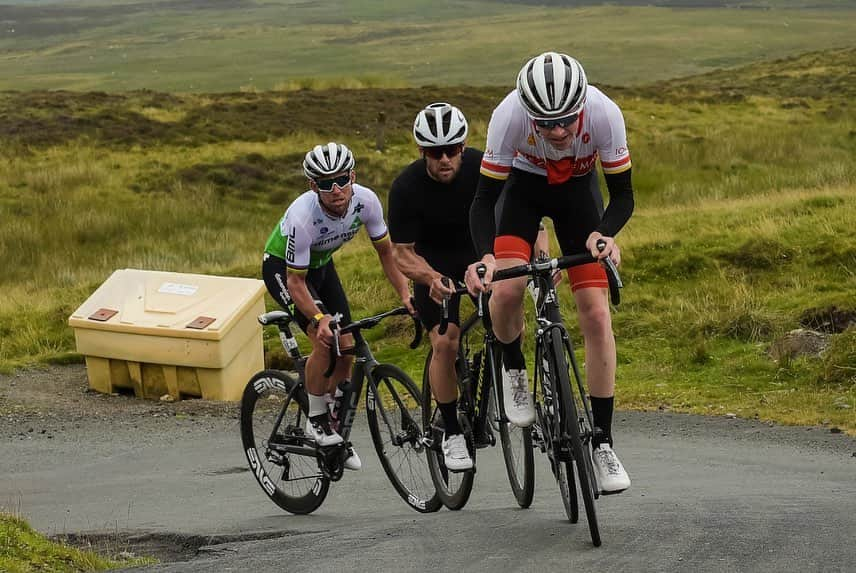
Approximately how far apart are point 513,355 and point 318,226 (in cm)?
178

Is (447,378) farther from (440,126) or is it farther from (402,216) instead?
(440,126)

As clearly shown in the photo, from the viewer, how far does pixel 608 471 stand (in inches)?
232

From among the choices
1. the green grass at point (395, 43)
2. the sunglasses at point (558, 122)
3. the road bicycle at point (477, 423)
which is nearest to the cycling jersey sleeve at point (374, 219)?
the road bicycle at point (477, 423)

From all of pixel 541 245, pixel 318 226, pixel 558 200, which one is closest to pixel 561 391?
pixel 558 200

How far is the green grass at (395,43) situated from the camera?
103875 millimetres

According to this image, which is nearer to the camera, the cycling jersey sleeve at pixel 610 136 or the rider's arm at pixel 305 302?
the cycling jersey sleeve at pixel 610 136

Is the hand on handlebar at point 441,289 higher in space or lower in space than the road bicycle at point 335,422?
higher

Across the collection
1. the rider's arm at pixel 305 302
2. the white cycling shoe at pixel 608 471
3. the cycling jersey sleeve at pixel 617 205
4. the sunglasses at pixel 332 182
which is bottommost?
the white cycling shoe at pixel 608 471

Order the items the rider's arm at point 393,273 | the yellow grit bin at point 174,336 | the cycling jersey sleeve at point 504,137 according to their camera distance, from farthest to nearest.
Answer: the yellow grit bin at point 174,336, the rider's arm at point 393,273, the cycling jersey sleeve at point 504,137

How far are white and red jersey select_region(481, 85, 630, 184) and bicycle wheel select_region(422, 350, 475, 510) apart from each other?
4.73 feet

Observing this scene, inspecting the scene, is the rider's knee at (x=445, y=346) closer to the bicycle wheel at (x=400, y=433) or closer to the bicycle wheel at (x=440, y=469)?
the bicycle wheel at (x=440, y=469)

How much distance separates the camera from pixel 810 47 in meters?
111

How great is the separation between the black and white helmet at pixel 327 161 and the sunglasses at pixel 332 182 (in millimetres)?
48

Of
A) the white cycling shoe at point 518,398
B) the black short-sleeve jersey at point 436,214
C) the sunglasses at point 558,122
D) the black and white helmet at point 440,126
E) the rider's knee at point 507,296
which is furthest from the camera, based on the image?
the black short-sleeve jersey at point 436,214
